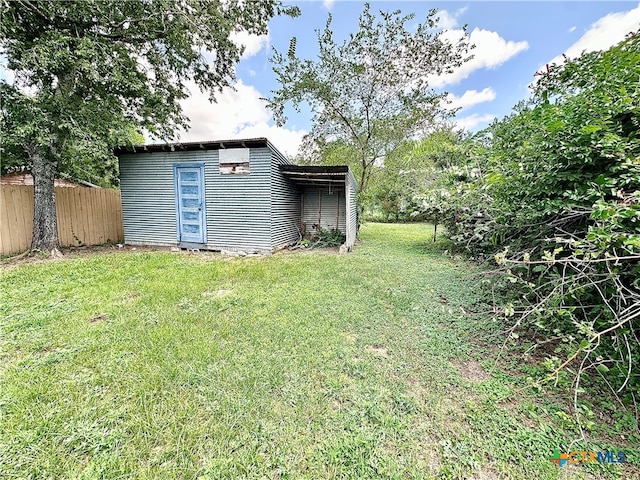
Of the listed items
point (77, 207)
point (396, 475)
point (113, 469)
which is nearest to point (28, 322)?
point (113, 469)

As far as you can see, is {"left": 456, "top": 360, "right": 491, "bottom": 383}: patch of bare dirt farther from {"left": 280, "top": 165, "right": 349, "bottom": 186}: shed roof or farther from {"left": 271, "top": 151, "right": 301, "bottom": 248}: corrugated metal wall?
{"left": 271, "top": 151, "right": 301, "bottom": 248}: corrugated metal wall

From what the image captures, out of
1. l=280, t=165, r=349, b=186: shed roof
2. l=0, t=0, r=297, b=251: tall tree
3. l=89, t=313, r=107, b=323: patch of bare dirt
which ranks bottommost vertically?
l=89, t=313, r=107, b=323: patch of bare dirt

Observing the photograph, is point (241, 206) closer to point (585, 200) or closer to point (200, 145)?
point (200, 145)

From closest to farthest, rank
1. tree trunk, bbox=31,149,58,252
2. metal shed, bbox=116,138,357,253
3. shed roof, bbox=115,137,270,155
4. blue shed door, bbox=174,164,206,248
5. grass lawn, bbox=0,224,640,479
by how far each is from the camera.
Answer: grass lawn, bbox=0,224,640,479, tree trunk, bbox=31,149,58,252, shed roof, bbox=115,137,270,155, metal shed, bbox=116,138,357,253, blue shed door, bbox=174,164,206,248

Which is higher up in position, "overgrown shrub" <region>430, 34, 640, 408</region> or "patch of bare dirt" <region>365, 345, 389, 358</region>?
"overgrown shrub" <region>430, 34, 640, 408</region>

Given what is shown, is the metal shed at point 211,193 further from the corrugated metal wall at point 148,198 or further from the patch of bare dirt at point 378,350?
the patch of bare dirt at point 378,350

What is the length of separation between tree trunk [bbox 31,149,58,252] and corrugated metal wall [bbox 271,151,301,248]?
499cm

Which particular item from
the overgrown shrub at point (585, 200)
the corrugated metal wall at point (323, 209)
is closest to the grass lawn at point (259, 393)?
the overgrown shrub at point (585, 200)

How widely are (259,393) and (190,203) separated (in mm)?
6400

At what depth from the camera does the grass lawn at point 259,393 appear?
1.37 m

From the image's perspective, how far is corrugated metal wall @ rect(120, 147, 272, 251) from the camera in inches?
259

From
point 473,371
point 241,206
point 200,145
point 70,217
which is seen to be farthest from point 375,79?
point 70,217

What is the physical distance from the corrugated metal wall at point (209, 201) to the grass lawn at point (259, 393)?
3.26 m

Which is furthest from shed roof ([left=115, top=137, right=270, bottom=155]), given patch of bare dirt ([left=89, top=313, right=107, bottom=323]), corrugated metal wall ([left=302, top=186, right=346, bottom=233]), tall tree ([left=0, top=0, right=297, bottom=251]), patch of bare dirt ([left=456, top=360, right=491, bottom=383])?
patch of bare dirt ([left=456, top=360, right=491, bottom=383])
